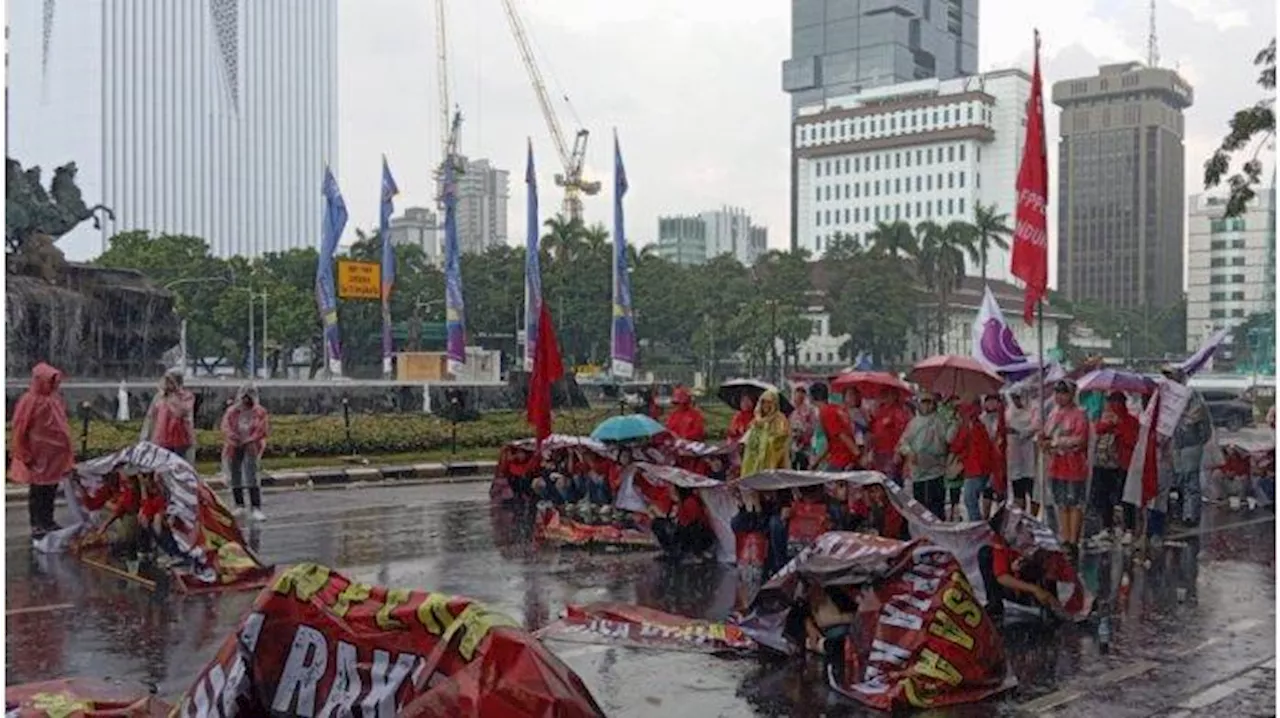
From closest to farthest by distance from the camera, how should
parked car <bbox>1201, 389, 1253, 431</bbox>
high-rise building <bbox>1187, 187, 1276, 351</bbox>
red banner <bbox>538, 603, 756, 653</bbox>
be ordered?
red banner <bbox>538, 603, 756, 653</bbox>, parked car <bbox>1201, 389, 1253, 431</bbox>, high-rise building <bbox>1187, 187, 1276, 351</bbox>

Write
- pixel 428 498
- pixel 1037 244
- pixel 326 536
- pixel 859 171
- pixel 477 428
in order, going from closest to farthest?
1. pixel 1037 244
2. pixel 326 536
3. pixel 428 498
4. pixel 477 428
5. pixel 859 171

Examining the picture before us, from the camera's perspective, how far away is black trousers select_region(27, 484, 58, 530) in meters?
13.0

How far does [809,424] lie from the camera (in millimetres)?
14039

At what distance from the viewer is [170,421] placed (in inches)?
562

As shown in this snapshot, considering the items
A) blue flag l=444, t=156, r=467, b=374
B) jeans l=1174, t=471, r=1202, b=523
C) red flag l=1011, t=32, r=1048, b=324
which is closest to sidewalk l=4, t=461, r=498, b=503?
jeans l=1174, t=471, r=1202, b=523

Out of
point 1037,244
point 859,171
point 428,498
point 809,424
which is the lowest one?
point 428,498

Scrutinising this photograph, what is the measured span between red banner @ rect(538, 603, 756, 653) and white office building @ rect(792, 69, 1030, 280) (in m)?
129

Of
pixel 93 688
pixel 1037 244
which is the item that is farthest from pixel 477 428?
pixel 93 688

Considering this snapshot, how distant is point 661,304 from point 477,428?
48992mm

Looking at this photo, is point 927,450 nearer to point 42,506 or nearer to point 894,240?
point 42,506

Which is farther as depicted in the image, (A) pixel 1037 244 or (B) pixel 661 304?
(B) pixel 661 304

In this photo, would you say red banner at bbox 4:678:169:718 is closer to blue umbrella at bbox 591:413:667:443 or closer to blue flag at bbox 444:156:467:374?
blue umbrella at bbox 591:413:667:443

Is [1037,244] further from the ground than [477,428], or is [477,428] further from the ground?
[1037,244]

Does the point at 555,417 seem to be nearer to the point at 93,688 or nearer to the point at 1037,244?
the point at 1037,244
